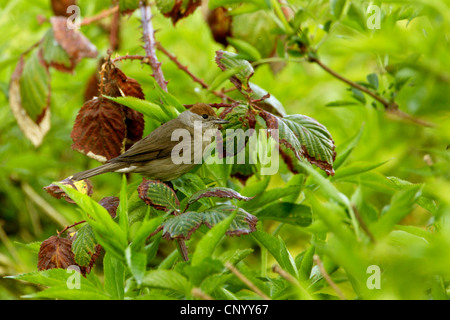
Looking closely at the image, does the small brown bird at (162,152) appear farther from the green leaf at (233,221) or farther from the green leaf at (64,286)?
the green leaf at (64,286)

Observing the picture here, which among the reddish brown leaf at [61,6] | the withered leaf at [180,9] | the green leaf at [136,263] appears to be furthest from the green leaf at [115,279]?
the reddish brown leaf at [61,6]

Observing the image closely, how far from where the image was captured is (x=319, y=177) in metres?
0.72

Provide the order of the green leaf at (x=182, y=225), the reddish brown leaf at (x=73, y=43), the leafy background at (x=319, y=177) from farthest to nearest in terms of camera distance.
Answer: the reddish brown leaf at (x=73, y=43)
the green leaf at (x=182, y=225)
the leafy background at (x=319, y=177)

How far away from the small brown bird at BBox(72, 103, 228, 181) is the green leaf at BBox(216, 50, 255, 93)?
91mm

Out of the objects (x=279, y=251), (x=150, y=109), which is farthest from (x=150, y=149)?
(x=279, y=251)

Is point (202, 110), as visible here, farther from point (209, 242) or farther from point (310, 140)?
point (209, 242)

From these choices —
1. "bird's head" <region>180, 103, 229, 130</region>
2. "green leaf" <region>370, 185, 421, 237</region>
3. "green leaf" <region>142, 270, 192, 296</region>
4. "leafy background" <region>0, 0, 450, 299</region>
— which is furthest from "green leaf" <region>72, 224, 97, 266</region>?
"green leaf" <region>370, 185, 421, 237</region>

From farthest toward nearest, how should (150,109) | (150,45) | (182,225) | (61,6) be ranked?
(61,6)
(150,45)
(150,109)
(182,225)

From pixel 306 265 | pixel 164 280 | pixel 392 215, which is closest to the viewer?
pixel 392 215

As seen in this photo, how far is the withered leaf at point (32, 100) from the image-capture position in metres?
1.80

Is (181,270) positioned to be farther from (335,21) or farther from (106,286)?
(335,21)

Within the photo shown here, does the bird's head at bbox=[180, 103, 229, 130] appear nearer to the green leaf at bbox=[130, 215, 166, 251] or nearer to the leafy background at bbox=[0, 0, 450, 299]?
the leafy background at bbox=[0, 0, 450, 299]

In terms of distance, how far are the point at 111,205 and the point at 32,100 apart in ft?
2.69

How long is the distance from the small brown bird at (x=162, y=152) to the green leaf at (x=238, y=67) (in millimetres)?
91
